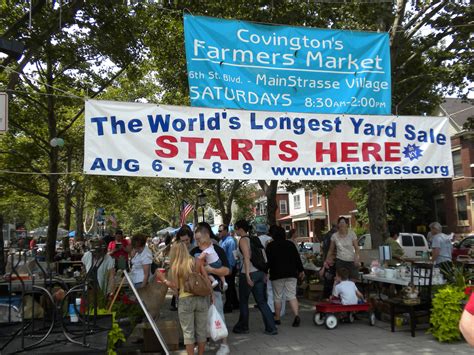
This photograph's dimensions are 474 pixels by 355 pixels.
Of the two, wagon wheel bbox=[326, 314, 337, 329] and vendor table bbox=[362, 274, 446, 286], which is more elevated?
vendor table bbox=[362, 274, 446, 286]

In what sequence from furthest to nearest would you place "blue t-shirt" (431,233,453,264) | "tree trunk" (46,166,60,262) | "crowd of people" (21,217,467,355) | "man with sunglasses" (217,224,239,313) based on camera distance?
"tree trunk" (46,166,60,262) → "blue t-shirt" (431,233,453,264) → "man with sunglasses" (217,224,239,313) → "crowd of people" (21,217,467,355)

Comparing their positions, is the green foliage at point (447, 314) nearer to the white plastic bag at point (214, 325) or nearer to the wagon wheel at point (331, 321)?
the wagon wheel at point (331, 321)

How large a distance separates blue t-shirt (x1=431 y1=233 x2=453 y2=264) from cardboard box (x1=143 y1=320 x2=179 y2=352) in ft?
20.2

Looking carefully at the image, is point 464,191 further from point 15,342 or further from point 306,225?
point 15,342

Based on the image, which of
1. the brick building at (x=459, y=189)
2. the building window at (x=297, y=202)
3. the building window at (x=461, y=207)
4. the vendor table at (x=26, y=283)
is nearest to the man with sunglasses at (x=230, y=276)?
the vendor table at (x=26, y=283)

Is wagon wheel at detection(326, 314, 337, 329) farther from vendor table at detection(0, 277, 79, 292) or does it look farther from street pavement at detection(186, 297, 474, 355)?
vendor table at detection(0, 277, 79, 292)

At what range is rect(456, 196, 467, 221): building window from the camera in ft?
111

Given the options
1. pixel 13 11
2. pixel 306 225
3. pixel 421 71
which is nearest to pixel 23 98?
pixel 13 11

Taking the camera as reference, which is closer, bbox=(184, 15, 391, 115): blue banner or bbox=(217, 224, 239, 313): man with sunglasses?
bbox=(184, 15, 391, 115): blue banner

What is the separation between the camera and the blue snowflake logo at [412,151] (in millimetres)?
6715

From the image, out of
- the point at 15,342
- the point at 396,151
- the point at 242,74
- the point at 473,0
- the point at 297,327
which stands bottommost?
the point at 297,327

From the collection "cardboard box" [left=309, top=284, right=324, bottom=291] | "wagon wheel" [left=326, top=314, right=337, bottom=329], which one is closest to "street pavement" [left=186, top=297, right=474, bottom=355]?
"wagon wheel" [left=326, top=314, right=337, bottom=329]

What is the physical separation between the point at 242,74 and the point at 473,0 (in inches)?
437

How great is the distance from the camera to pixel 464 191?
109 feet
